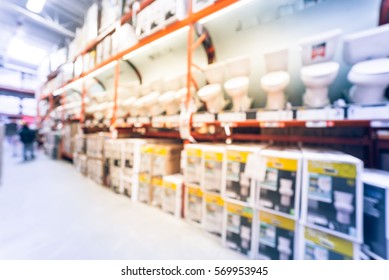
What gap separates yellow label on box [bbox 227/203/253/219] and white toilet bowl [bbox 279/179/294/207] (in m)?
0.23

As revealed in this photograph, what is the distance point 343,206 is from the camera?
892mm

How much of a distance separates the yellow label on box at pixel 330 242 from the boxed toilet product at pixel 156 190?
4.47 ft

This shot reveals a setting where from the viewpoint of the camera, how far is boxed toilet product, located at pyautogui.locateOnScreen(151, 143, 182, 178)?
1.90m

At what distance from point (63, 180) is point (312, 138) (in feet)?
11.5

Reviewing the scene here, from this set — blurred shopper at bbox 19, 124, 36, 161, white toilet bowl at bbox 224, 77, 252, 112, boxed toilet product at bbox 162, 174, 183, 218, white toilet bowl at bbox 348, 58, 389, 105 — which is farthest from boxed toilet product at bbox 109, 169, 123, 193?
blurred shopper at bbox 19, 124, 36, 161

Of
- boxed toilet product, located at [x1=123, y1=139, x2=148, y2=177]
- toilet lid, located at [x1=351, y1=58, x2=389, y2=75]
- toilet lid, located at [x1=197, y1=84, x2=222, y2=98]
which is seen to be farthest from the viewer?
boxed toilet product, located at [x1=123, y1=139, x2=148, y2=177]

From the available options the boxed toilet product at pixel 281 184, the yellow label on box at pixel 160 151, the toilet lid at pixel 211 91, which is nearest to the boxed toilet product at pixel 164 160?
the yellow label on box at pixel 160 151

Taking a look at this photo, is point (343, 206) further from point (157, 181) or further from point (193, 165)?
point (157, 181)

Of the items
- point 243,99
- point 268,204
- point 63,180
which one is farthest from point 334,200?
point 63,180

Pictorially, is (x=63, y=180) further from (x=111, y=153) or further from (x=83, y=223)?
(x=83, y=223)

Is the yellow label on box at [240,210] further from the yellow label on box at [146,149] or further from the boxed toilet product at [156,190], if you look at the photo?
the yellow label on box at [146,149]

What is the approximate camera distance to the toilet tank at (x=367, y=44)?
0.96m

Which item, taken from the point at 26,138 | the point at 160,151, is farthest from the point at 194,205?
the point at 26,138

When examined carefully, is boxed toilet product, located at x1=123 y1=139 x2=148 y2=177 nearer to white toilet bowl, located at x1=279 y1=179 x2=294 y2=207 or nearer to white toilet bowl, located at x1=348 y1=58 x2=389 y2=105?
white toilet bowl, located at x1=279 y1=179 x2=294 y2=207
